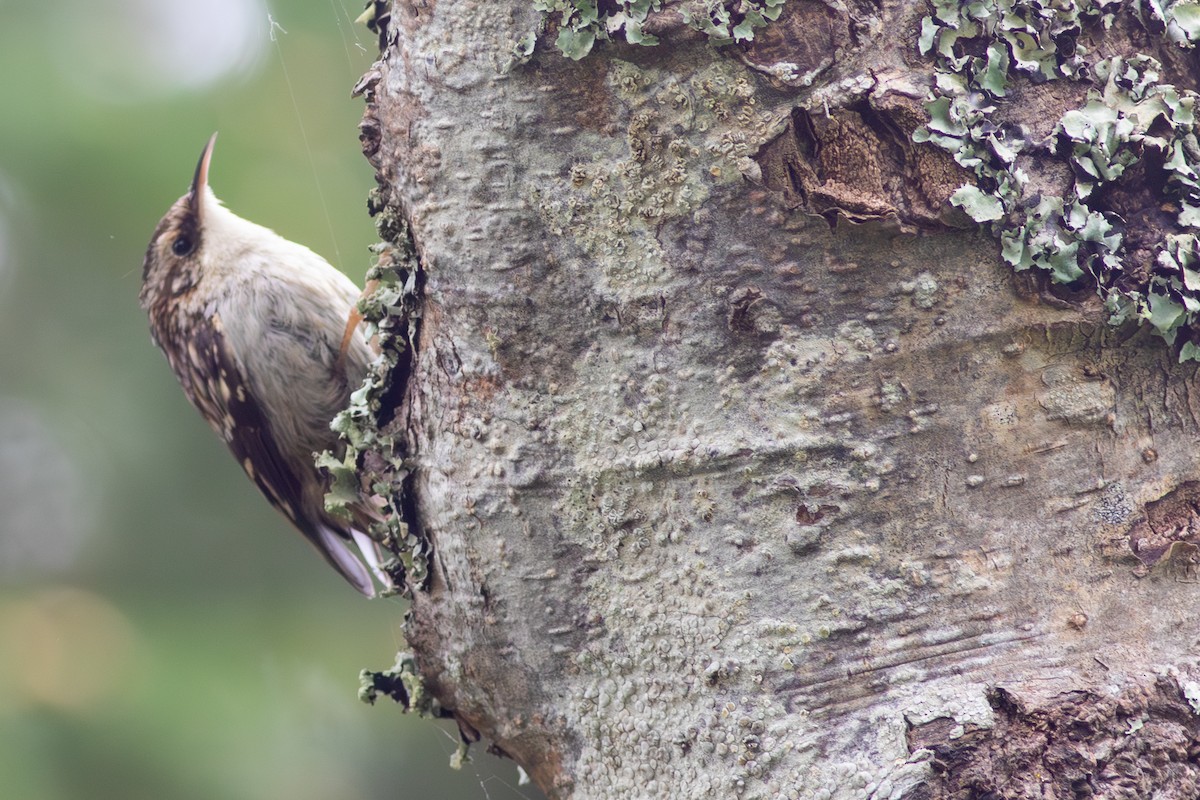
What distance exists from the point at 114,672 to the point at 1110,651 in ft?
7.82

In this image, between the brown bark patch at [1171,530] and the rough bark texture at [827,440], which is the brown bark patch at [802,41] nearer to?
the rough bark texture at [827,440]

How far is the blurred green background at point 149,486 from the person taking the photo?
8.30 feet

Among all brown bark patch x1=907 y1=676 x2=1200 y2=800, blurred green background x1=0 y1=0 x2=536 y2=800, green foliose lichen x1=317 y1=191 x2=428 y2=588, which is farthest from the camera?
blurred green background x1=0 y1=0 x2=536 y2=800

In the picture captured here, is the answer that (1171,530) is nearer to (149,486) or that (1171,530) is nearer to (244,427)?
(244,427)

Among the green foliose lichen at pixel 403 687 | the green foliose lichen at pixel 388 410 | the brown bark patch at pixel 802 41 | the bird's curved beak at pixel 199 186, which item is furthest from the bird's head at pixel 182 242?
the brown bark patch at pixel 802 41

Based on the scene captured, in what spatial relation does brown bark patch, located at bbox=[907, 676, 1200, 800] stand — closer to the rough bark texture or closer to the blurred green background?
the rough bark texture

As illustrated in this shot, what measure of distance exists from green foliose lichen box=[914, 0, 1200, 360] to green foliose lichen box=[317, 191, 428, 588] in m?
0.63

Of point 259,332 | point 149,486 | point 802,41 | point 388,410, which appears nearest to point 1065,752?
point 802,41

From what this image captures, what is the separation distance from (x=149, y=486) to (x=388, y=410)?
217 cm

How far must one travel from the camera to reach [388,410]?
1324 millimetres

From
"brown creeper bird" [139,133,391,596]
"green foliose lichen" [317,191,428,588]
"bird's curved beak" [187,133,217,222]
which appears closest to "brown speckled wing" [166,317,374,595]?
"brown creeper bird" [139,133,391,596]

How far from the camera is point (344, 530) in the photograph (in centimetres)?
283

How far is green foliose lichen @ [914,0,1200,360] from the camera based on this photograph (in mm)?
975

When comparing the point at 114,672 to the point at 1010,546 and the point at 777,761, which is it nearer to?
the point at 777,761
